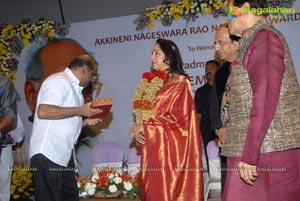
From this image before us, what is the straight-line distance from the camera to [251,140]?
6.78ft

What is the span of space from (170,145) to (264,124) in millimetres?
1722

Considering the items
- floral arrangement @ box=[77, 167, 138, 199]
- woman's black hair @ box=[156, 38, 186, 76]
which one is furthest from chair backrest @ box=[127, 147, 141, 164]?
woman's black hair @ box=[156, 38, 186, 76]

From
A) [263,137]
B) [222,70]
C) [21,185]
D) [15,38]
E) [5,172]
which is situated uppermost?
[15,38]

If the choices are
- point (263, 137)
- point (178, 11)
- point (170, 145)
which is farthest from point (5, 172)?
point (263, 137)

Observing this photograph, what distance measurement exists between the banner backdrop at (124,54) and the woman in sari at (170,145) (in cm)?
258

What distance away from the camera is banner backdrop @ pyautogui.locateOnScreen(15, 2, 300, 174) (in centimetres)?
629

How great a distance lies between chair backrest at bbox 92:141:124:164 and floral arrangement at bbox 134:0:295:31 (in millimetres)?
1776

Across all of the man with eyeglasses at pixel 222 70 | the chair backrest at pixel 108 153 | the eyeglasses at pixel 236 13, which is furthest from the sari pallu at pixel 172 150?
the chair backrest at pixel 108 153

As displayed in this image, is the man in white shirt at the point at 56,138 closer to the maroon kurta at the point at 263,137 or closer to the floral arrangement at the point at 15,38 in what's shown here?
the maroon kurta at the point at 263,137

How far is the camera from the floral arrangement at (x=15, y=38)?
7.16 m

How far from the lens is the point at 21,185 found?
5906 millimetres

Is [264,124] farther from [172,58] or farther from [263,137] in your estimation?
[172,58]

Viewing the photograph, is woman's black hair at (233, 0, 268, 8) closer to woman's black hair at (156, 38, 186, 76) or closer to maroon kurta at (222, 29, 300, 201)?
maroon kurta at (222, 29, 300, 201)

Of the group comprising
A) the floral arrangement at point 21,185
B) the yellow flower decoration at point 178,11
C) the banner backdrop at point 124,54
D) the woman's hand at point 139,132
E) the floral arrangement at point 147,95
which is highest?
the yellow flower decoration at point 178,11
